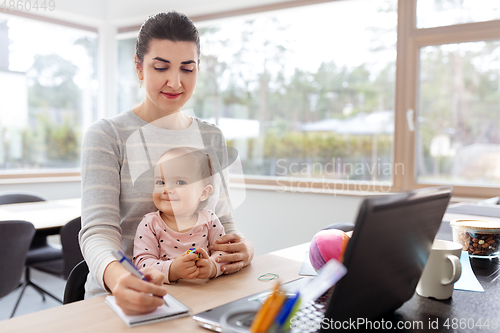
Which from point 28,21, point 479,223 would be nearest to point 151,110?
point 479,223

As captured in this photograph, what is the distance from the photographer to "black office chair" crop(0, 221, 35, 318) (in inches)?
75.9

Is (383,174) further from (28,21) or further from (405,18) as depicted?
(28,21)

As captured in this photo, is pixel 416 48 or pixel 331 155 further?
pixel 331 155

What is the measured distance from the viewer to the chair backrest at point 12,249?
75.9 inches

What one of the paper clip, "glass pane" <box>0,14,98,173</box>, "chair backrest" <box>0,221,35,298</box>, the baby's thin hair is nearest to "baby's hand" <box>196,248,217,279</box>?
Answer: the paper clip

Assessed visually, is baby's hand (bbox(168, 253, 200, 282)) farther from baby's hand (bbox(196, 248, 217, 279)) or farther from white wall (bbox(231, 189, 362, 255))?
white wall (bbox(231, 189, 362, 255))

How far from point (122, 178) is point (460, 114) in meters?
2.55

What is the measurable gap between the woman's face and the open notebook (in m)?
0.57

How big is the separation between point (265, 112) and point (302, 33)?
2.44 ft

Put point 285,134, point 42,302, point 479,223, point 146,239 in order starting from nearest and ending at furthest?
point 146,239 < point 479,223 < point 42,302 < point 285,134

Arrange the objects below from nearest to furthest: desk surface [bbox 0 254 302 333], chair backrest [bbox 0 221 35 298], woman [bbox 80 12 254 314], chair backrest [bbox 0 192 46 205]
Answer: desk surface [bbox 0 254 302 333] → woman [bbox 80 12 254 314] → chair backrest [bbox 0 221 35 298] → chair backrest [bbox 0 192 46 205]

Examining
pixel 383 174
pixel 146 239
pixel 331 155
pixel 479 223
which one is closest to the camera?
pixel 146 239

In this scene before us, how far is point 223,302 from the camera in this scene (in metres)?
0.83

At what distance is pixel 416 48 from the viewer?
300cm
